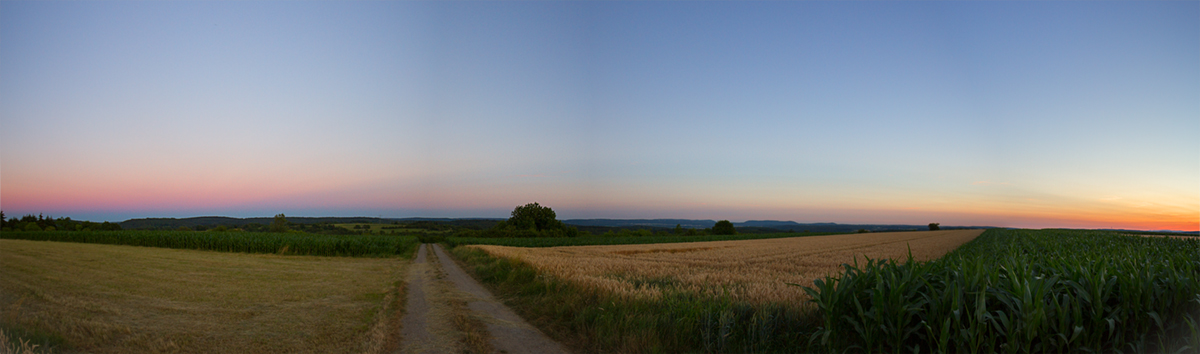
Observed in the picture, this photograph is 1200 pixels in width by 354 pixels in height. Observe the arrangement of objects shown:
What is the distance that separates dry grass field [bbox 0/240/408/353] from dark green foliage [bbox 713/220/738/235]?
101513 millimetres

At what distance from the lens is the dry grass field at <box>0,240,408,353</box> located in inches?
233

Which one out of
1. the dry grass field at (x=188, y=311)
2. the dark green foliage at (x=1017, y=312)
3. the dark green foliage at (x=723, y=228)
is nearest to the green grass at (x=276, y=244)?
the dry grass field at (x=188, y=311)

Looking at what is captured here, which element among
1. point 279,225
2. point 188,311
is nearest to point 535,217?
point 279,225

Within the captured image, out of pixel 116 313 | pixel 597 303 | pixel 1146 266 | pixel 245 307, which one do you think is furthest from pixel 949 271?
pixel 116 313

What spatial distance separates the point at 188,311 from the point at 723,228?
107033 millimetres

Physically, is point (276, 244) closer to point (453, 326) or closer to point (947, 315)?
point (453, 326)

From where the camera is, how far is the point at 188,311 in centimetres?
809

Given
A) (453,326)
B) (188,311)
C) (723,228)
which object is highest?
(188,311)

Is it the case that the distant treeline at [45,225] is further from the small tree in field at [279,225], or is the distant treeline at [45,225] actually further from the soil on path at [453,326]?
the soil on path at [453,326]

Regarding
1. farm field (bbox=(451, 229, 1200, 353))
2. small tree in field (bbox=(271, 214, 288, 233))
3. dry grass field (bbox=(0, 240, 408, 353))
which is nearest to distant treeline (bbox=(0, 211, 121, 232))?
small tree in field (bbox=(271, 214, 288, 233))

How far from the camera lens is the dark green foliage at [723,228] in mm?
107825

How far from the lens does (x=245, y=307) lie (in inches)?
341

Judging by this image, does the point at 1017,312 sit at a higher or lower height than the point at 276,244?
higher

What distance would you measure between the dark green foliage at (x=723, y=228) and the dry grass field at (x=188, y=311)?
333ft
